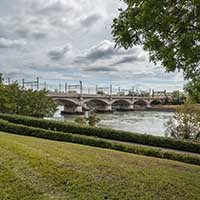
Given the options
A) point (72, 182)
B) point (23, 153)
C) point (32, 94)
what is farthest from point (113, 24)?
point (32, 94)

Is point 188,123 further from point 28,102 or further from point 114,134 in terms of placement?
point 28,102

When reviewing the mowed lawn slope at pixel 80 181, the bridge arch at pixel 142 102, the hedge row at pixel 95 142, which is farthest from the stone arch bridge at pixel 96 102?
the mowed lawn slope at pixel 80 181

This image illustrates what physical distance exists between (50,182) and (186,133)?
62.3 feet

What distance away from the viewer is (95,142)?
12.7 metres

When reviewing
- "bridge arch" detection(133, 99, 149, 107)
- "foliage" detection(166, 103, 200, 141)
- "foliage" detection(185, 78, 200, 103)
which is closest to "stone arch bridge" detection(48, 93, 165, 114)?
"bridge arch" detection(133, 99, 149, 107)

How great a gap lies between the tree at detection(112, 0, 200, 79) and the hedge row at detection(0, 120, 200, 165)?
7.02 meters

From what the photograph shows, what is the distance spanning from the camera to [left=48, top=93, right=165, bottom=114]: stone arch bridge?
49344mm

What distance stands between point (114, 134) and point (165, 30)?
11.9 m

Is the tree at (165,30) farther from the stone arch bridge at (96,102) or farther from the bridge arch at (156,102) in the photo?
the bridge arch at (156,102)

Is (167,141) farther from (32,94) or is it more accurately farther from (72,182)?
(32,94)

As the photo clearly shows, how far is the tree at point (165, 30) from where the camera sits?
4078 mm

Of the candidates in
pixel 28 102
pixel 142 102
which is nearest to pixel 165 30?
pixel 28 102

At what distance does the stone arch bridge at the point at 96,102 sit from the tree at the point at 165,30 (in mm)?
38339

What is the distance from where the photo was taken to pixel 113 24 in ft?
15.3
